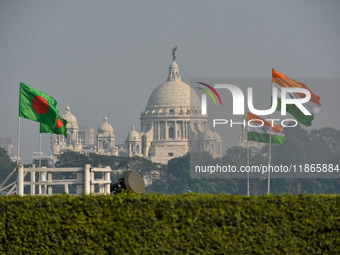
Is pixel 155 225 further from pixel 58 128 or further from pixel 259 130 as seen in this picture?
pixel 259 130

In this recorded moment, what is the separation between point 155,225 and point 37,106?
14978 mm

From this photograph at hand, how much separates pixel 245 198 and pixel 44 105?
1489 centimetres

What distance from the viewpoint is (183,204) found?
1443cm

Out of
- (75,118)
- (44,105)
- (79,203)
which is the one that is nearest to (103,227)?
(79,203)

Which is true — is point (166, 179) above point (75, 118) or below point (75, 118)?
below

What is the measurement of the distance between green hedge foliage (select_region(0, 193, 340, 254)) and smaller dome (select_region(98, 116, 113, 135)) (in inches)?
7098

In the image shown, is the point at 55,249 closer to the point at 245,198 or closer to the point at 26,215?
the point at 26,215

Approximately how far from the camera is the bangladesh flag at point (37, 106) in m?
28.5

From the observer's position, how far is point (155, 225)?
1440cm

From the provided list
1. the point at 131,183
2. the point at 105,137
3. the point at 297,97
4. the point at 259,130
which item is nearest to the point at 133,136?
the point at 105,137

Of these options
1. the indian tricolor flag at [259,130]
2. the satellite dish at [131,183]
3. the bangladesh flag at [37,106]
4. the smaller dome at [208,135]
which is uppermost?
the smaller dome at [208,135]

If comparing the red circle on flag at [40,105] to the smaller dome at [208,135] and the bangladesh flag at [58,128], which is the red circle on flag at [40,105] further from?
the smaller dome at [208,135]

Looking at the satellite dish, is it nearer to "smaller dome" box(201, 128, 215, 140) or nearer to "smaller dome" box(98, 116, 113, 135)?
"smaller dome" box(201, 128, 215, 140)

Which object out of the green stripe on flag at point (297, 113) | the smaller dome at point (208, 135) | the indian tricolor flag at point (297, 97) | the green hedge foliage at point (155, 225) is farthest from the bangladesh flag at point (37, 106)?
the smaller dome at point (208, 135)
